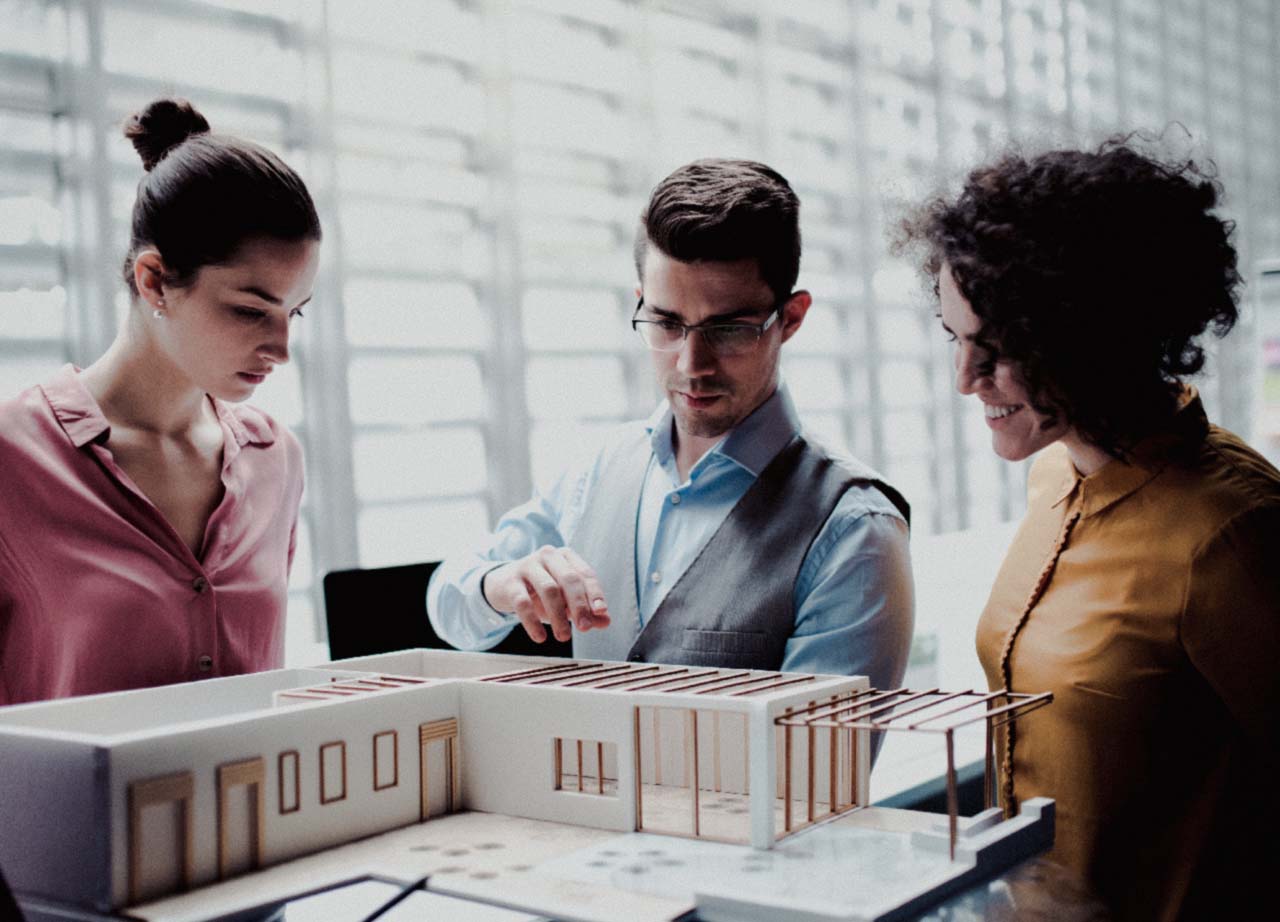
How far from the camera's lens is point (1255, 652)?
5.19 ft

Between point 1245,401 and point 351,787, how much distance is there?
25.9 feet

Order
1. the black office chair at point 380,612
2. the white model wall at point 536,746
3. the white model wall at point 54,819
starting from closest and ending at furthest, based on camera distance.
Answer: the white model wall at point 54,819 → the white model wall at point 536,746 → the black office chair at point 380,612

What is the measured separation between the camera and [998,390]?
5.81 ft

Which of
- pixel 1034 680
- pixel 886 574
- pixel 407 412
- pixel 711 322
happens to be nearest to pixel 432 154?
pixel 407 412

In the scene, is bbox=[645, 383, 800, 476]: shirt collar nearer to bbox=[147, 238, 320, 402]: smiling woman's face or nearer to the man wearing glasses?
the man wearing glasses

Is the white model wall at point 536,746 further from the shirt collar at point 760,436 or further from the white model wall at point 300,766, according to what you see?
the shirt collar at point 760,436

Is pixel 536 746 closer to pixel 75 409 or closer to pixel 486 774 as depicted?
pixel 486 774

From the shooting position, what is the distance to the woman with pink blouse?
177 cm

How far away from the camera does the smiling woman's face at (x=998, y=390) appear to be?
1753 millimetres

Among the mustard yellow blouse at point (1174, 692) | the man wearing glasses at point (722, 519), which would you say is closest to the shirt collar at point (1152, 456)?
the mustard yellow blouse at point (1174, 692)

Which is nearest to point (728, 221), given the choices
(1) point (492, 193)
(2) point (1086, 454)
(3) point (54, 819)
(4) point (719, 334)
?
(4) point (719, 334)

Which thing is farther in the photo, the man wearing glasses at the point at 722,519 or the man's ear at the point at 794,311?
the man's ear at the point at 794,311

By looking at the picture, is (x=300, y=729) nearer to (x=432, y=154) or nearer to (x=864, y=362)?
(x=432, y=154)

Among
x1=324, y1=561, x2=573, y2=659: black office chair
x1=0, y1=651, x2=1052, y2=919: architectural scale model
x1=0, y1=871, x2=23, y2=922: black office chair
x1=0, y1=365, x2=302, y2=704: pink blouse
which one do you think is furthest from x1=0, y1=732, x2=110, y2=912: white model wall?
x1=324, y1=561, x2=573, y2=659: black office chair
